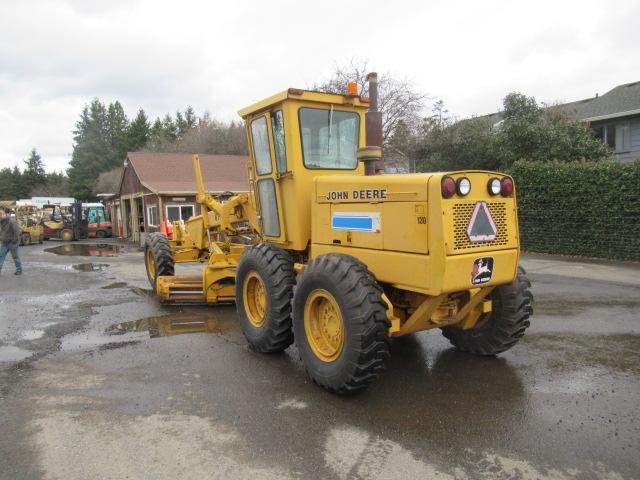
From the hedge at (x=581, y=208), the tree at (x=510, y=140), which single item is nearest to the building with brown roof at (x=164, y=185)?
the tree at (x=510, y=140)

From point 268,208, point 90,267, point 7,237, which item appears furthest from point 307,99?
point 90,267

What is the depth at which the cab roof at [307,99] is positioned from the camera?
520 centimetres

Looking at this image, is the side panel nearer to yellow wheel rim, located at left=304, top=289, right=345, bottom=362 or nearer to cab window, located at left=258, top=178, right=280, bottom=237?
yellow wheel rim, located at left=304, top=289, right=345, bottom=362

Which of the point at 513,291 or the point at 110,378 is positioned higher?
the point at 513,291

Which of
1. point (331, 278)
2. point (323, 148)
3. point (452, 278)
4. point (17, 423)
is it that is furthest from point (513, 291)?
point (17, 423)

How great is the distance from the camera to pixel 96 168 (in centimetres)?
5947

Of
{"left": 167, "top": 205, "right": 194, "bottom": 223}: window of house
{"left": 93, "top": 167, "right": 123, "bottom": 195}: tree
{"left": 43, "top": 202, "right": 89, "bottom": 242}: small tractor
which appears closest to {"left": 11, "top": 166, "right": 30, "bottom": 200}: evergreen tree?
{"left": 93, "top": 167, "right": 123, "bottom": 195}: tree

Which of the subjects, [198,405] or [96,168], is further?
[96,168]

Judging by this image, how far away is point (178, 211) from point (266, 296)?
19578mm

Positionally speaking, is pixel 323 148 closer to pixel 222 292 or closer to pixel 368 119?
pixel 368 119

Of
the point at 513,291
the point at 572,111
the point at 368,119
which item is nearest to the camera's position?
the point at 513,291

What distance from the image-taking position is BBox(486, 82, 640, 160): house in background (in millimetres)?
19047

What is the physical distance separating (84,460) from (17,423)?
991 mm

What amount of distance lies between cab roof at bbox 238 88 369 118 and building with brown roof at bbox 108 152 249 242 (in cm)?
1774
